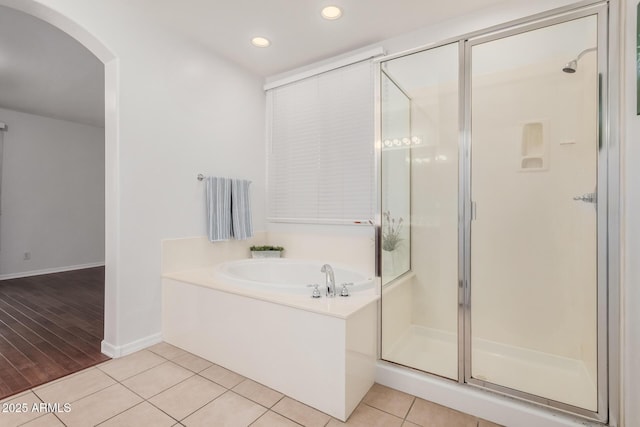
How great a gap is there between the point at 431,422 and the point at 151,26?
332 centimetres

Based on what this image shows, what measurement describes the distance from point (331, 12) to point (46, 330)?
3542 millimetres

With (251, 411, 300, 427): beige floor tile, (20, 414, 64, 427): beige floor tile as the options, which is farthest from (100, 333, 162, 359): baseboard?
(251, 411, 300, 427): beige floor tile

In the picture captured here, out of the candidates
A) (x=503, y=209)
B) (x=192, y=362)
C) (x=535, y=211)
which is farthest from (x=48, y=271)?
(x=535, y=211)

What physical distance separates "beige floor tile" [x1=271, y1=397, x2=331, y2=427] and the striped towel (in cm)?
160

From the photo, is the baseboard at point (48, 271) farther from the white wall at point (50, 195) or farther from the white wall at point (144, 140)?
the white wall at point (144, 140)

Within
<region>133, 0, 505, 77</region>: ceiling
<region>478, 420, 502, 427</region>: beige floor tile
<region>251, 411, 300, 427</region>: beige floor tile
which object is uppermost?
<region>133, 0, 505, 77</region>: ceiling

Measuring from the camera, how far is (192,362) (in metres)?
2.13

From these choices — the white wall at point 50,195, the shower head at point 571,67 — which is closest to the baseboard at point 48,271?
the white wall at point 50,195

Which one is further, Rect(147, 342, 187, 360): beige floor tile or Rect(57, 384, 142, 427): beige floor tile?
Rect(147, 342, 187, 360): beige floor tile

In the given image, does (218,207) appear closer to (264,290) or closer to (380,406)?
(264,290)

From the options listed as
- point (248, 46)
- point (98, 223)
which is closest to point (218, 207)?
point (248, 46)

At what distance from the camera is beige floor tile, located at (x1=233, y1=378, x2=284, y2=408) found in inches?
66.9

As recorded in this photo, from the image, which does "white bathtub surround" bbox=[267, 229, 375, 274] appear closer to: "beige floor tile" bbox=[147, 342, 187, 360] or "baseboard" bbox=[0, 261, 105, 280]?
"beige floor tile" bbox=[147, 342, 187, 360]

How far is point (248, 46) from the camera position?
276 centimetres
